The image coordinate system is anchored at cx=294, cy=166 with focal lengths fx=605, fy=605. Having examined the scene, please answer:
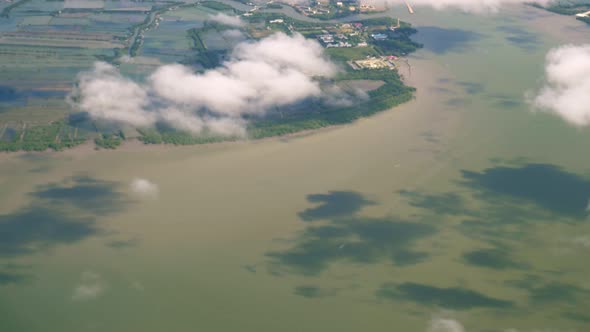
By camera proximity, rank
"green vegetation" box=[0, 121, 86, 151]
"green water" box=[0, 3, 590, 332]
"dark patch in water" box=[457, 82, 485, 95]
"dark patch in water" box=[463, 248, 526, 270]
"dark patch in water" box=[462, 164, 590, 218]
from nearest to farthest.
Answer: "green water" box=[0, 3, 590, 332] → "dark patch in water" box=[463, 248, 526, 270] → "dark patch in water" box=[462, 164, 590, 218] → "green vegetation" box=[0, 121, 86, 151] → "dark patch in water" box=[457, 82, 485, 95]

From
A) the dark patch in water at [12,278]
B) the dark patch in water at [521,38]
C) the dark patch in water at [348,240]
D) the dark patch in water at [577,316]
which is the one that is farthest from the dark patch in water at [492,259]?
the dark patch in water at [521,38]

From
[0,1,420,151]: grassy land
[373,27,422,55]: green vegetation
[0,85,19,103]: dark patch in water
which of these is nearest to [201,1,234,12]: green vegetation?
[0,1,420,151]: grassy land

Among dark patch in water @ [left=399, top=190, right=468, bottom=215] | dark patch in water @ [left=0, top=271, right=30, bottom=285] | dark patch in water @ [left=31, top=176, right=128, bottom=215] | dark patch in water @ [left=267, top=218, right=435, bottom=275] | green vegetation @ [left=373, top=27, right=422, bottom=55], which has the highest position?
green vegetation @ [left=373, top=27, right=422, bottom=55]

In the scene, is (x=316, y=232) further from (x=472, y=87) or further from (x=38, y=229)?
(x=472, y=87)

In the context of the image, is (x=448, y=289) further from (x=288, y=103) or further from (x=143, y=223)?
(x=288, y=103)

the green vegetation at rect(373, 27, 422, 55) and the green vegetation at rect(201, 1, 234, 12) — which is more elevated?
the green vegetation at rect(201, 1, 234, 12)

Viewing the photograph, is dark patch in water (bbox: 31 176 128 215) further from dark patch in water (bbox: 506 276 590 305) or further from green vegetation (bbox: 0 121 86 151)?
dark patch in water (bbox: 506 276 590 305)

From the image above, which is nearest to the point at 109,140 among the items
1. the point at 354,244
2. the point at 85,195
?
the point at 85,195
